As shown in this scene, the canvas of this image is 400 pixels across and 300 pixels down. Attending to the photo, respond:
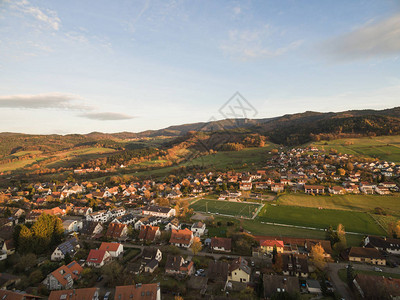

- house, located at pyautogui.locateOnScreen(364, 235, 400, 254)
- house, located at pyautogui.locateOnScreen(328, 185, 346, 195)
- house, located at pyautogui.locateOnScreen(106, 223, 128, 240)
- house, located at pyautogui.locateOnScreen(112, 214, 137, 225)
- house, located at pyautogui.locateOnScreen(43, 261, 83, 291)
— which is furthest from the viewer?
house, located at pyautogui.locateOnScreen(328, 185, 346, 195)

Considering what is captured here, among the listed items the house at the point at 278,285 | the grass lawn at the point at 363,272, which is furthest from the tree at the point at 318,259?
the house at the point at 278,285

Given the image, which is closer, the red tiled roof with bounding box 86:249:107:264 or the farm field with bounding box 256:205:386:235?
the red tiled roof with bounding box 86:249:107:264

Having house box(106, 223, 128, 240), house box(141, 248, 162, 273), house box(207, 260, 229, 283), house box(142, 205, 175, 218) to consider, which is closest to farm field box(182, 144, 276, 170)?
house box(142, 205, 175, 218)

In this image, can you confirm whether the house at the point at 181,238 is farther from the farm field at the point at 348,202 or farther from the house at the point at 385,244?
the farm field at the point at 348,202

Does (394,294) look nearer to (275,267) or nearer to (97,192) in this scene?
(275,267)

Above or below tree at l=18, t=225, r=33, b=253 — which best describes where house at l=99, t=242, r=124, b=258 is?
below

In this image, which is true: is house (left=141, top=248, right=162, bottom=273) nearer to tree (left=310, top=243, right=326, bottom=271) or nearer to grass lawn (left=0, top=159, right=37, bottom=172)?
tree (left=310, top=243, right=326, bottom=271)
